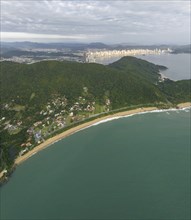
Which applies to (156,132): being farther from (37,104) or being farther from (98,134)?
(37,104)

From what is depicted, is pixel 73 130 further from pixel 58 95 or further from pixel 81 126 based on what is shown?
pixel 58 95

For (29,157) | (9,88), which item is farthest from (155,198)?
(9,88)

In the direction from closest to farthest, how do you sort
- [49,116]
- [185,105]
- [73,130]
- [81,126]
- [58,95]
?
[73,130], [81,126], [49,116], [58,95], [185,105]

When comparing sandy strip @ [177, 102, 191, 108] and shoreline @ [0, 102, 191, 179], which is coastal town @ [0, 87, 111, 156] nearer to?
shoreline @ [0, 102, 191, 179]

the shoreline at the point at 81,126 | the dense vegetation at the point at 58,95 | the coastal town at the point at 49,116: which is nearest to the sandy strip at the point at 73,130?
the shoreline at the point at 81,126

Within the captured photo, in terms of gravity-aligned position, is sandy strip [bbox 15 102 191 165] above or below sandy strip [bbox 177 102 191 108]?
below

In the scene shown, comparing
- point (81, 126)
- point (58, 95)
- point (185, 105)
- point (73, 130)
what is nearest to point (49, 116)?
point (73, 130)

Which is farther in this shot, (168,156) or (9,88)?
(9,88)

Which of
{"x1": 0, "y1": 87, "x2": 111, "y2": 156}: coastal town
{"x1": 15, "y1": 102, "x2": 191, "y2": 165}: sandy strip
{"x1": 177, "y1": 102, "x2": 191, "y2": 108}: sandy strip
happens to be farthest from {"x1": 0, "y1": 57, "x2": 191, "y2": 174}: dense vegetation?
{"x1": 177, "y1": 102, "x2": 191, "y2": 108}: sandy strip
